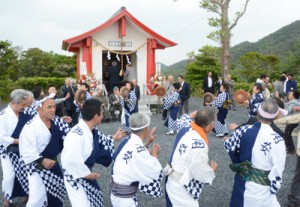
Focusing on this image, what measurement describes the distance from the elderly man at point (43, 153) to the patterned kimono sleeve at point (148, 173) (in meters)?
1.21

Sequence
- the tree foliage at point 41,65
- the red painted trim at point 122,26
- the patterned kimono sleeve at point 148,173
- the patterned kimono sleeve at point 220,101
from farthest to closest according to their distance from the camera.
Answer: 1. the tree foliage at point 41,65
2. the red painted trim at point 122,26
3. the patterned kimono sleeve at point 220,101
4. the patterned kimono sleeve at point 148,173

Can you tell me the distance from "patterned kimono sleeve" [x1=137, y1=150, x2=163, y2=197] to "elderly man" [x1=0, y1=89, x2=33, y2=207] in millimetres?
2196

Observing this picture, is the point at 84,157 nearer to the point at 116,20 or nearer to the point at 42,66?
the point at 116,20

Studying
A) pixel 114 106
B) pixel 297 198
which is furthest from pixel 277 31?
pixel 297 198

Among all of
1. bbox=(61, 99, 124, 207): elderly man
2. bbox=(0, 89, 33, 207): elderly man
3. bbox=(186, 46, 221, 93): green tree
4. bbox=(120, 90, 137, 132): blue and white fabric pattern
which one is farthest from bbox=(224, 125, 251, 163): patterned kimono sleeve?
bbox=(186, 46, 221, 93): green tree

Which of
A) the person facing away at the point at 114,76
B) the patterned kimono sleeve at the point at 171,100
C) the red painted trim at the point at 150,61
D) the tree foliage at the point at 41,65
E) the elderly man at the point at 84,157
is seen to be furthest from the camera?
the tree foliage at the point at 41,65

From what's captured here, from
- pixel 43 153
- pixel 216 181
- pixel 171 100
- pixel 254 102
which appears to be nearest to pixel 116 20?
pixel 171 100

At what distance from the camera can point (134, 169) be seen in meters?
3.21

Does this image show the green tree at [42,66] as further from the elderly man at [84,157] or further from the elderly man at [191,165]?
the elderly man at [191,165]

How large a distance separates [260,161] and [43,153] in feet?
7.67

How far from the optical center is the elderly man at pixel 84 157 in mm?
3344

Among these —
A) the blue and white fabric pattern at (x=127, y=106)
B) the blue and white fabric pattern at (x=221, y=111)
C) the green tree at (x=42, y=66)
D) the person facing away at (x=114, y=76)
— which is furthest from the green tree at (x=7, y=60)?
the blue and white fabric pattern at (x=221, y=111)

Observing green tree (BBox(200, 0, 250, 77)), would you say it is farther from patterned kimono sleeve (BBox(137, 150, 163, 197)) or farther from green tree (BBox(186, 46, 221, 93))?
patterned kimono sleeve (BBox(137, 150, 163, 197))

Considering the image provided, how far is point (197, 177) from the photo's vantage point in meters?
3.31
